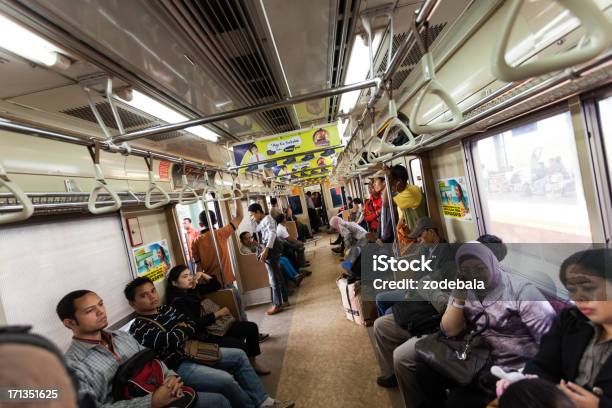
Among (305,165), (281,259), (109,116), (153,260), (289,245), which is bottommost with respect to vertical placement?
(281,259)

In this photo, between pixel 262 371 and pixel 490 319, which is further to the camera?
pixel 262 371

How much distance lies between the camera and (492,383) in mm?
1938

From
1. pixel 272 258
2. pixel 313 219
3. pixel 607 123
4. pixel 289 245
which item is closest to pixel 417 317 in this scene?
pixel 607 123

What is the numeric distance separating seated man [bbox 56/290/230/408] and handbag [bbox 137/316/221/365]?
0.56 m

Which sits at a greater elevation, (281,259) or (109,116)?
(109,116)

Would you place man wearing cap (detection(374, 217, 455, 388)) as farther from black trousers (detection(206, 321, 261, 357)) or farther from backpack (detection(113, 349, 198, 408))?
backpack (detection(113, 349, 198, 408))

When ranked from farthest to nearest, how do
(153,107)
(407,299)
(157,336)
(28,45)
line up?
(407,299) < (157,336) < (153,107) < (28,45)

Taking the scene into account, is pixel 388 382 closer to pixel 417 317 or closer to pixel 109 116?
pixel 417 317

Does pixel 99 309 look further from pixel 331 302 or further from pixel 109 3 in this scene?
pixel 331 302

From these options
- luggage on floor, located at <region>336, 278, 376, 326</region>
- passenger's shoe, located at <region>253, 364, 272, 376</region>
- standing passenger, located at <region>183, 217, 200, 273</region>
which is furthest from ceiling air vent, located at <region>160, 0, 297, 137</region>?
standing passenger, located at <region>183, 217, 200, 273</region>

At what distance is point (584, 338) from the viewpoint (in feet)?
5.10

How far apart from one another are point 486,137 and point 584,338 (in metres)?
1.96

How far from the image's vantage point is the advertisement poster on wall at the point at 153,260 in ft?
13.1

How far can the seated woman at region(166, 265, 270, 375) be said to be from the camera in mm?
3385
